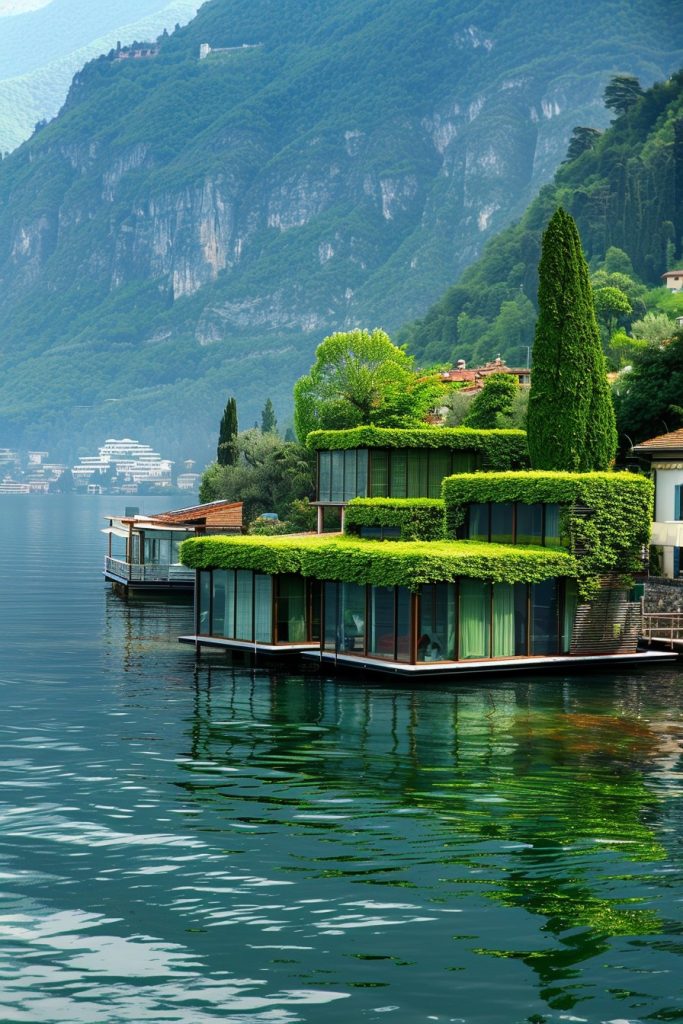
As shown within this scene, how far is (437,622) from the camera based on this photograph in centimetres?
5278

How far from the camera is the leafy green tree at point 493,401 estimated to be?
10238 centimetres

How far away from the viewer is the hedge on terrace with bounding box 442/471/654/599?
188 feet

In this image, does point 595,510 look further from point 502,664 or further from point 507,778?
point 507,778

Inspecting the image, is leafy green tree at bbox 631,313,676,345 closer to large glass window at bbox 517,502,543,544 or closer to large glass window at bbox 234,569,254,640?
large glass window at bbox 517,502,543,544

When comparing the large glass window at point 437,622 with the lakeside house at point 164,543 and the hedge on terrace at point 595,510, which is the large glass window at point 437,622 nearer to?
the hedge on terrace at point 595,510

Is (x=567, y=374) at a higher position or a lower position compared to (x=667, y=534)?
higher

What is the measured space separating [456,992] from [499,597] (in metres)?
33.5

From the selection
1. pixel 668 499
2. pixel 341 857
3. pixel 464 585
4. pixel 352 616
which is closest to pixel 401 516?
pixel 668 499

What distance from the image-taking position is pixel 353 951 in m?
23.2

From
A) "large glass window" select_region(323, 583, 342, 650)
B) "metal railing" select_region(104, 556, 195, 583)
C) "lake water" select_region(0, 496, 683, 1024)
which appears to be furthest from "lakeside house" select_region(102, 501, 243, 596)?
"lake water" select_region(0, 496, 683, 1024)

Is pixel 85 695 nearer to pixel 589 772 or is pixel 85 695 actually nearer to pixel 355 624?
pixel 355 624

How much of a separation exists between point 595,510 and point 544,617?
4613mm

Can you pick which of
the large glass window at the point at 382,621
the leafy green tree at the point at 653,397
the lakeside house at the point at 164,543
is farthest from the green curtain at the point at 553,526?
the lakeside house at the point at 164,543

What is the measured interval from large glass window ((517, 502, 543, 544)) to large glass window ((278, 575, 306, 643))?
8.64 meters
